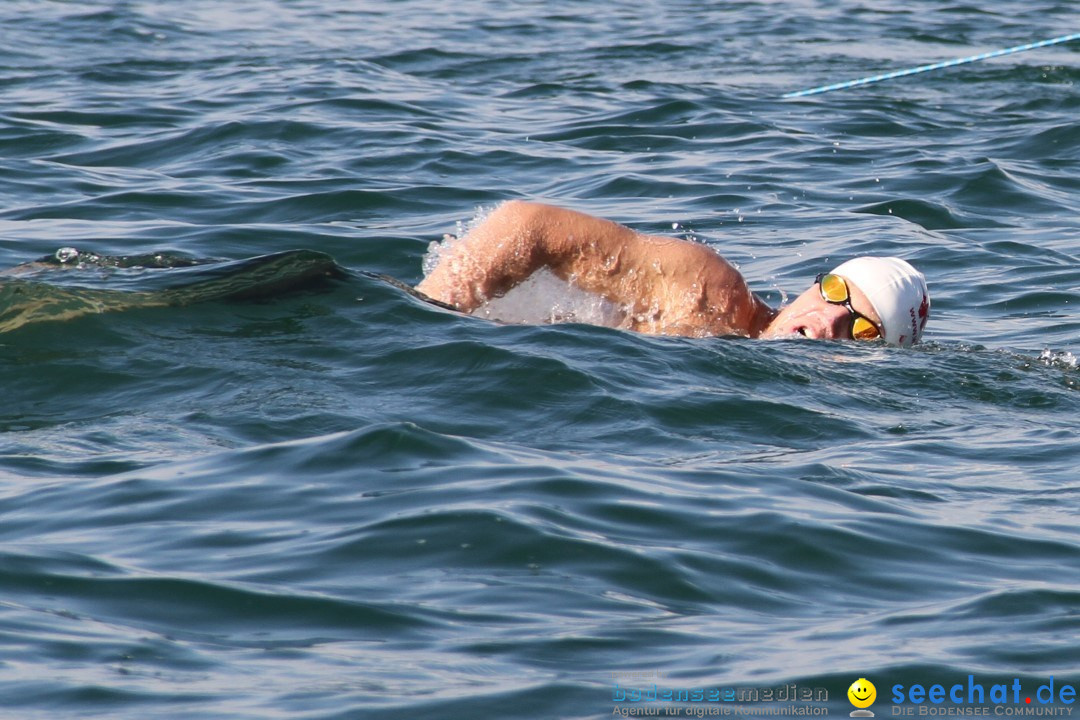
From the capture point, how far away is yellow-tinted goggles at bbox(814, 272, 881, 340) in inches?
316

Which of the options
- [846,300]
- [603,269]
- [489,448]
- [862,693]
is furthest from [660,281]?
[862,693]

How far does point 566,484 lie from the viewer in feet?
18.2

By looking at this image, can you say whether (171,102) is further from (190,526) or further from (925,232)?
(190,526)

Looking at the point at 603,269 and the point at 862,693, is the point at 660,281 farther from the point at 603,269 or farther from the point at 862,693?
the point at 862,693

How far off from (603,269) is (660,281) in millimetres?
305

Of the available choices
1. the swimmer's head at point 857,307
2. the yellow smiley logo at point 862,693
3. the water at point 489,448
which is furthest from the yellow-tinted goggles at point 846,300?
the yellow smiley logo at point 862,693

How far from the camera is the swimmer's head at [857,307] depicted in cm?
800

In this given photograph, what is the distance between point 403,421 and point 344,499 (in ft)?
2.80

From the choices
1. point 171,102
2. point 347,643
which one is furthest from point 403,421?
point 171,102

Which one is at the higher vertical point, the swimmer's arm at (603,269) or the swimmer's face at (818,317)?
the swimmer's arm at (603,269)

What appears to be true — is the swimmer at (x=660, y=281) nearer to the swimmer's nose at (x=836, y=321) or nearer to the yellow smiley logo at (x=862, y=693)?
the swimmer's nose at (x=836, y=321)

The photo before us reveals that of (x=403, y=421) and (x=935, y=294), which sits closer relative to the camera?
(x=403, y=421)

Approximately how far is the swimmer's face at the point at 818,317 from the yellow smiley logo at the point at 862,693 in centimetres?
395

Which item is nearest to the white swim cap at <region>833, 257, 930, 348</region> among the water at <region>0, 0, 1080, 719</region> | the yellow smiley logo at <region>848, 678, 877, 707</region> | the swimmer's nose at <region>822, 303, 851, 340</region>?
the swimmer's nose at <region>822, 303, 851, 340</region>
